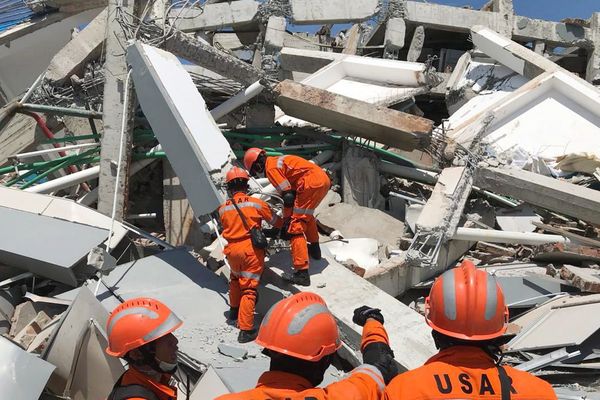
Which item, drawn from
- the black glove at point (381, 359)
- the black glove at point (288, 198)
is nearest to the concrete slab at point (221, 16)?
the black glove at point (288, 198)

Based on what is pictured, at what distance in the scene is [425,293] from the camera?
576 centimetres

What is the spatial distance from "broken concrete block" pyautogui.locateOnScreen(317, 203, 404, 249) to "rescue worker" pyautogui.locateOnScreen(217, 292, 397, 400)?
4090 millimetres

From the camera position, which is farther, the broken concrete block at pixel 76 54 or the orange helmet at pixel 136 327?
the broken concrete block at pixel 76 54

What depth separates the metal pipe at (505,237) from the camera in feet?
19.4

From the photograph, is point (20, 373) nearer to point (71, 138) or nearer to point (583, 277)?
point (71, 138)

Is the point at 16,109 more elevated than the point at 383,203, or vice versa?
the point at 16,109

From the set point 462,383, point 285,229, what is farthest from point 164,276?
point 462,383

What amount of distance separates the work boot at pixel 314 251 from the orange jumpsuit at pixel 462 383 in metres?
3.11

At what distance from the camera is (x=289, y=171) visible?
519 cm

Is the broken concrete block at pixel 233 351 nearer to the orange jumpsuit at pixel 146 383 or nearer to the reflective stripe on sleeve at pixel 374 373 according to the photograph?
the orange jumpsuit at pixel 146 383

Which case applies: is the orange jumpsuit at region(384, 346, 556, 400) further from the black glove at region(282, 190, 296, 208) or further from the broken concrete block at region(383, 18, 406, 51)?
the broken concrete block at region(383, 18, 406, 51)

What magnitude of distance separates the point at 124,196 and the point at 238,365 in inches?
138

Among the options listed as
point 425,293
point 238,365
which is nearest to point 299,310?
point 238,365

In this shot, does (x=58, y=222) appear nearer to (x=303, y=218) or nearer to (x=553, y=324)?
(x=303, y=218)
